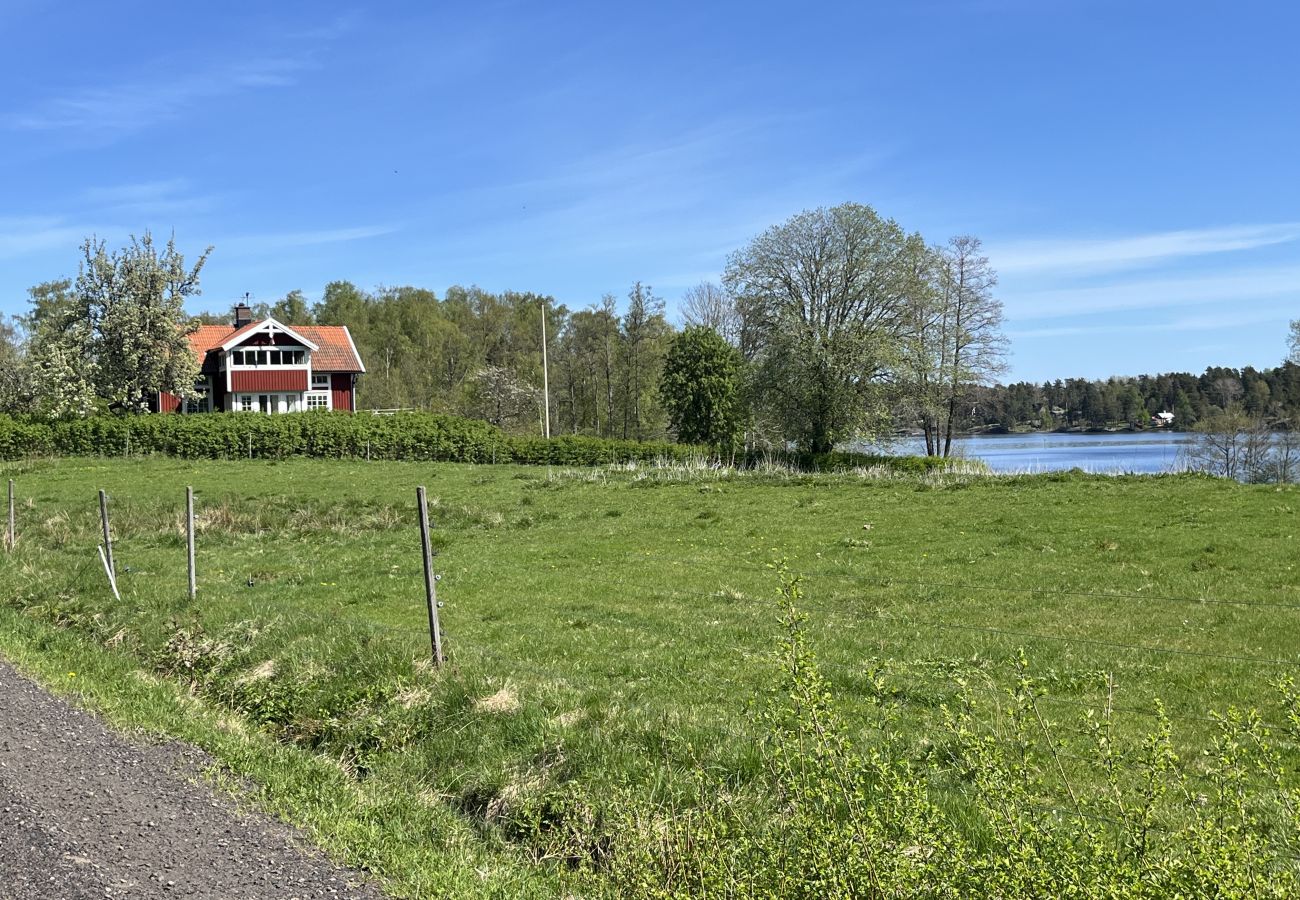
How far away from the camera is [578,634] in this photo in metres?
12.8

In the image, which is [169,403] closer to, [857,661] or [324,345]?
[324,345]

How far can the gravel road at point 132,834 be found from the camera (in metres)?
5.37

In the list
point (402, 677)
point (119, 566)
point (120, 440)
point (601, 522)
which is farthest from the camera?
point (120, 440)

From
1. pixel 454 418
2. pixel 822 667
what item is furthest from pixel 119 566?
pixel 454 418

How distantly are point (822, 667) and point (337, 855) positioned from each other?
6044 mm

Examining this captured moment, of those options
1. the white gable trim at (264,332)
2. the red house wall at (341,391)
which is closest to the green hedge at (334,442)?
the white gable trim at (264,332)

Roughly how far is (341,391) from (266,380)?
616 cm

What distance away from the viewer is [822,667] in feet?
34.5

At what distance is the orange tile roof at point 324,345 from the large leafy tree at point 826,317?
33.2 meters

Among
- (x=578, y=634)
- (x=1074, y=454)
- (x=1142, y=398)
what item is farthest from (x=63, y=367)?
(x=1142, y=398)

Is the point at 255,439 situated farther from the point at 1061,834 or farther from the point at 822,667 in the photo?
the point at 1061,834

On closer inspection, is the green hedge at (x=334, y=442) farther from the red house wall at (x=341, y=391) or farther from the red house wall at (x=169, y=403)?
the red house wall at (x=341, y=391)

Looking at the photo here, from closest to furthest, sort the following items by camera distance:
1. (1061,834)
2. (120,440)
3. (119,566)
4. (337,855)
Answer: (1061,834) < (337,855) < (119,566) < (120,440)

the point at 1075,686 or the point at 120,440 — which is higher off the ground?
the point at 120,440
